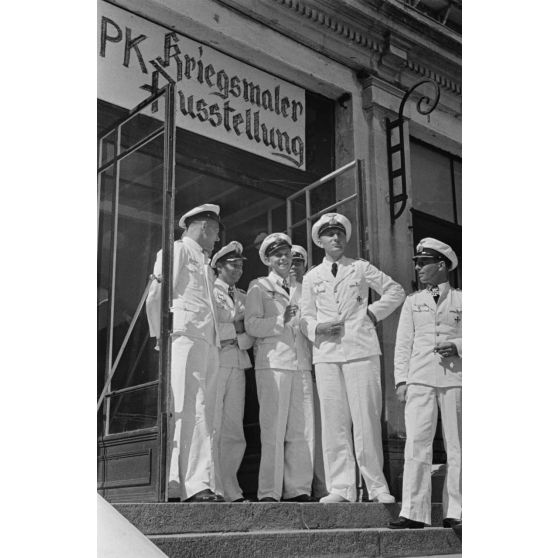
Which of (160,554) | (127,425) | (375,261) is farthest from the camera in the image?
(375,261)

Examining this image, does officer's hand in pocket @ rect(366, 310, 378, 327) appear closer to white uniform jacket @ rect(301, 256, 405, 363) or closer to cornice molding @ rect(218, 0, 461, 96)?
white uniform jacket @ rect(301, 256, 405, 363)

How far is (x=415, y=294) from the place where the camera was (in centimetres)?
386

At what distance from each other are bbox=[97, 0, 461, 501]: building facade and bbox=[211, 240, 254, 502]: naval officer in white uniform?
0.04 metres

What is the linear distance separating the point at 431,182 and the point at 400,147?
20cm

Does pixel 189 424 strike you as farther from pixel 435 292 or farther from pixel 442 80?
pixel 442 80

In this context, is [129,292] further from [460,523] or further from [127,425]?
[460,523]

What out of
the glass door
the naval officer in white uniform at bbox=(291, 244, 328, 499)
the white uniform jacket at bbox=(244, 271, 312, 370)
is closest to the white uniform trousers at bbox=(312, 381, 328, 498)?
the naval officer in white uniform at bbox=(291, 244, 328, 499)

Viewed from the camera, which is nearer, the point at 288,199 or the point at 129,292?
the point at 129,292

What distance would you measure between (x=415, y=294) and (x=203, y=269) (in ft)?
2.90

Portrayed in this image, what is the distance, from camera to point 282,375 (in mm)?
3705

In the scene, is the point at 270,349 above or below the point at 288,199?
below

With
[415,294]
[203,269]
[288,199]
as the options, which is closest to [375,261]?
[415,294]

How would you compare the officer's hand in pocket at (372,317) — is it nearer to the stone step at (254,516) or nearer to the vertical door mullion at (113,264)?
the stone step at (254,516)

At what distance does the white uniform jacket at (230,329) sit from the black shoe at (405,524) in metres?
0.82
